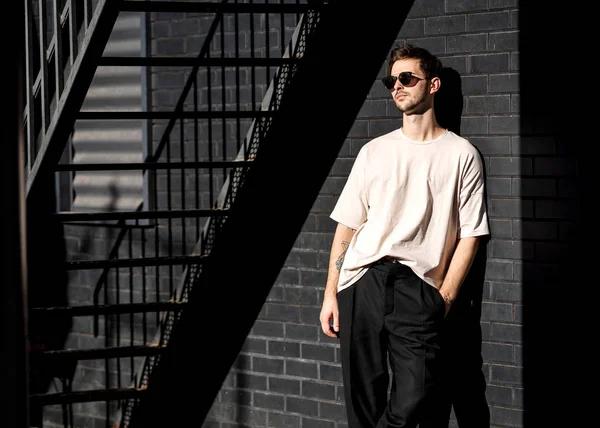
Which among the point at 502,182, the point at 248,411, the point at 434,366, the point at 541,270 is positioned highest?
the point at 502,182

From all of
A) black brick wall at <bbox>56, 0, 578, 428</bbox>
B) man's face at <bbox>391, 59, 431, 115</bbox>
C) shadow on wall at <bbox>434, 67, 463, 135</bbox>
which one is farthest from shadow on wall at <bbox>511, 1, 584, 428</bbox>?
man's face at <bbox>391, 59, 431, 115</bbox>

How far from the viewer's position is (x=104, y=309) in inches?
246

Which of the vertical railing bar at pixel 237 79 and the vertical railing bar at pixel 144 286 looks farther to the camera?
the vertical railing bar at pixel 144 286

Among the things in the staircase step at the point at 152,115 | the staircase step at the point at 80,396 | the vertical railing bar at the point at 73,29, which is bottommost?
the staircase step at the point at 80,396

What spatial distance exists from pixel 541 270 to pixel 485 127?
808 mm

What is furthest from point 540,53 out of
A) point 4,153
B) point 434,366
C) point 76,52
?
point 4,153

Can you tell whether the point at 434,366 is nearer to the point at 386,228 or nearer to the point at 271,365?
the point at 386,228

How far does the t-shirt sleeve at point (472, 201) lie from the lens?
521cm

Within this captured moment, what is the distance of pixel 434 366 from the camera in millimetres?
5160

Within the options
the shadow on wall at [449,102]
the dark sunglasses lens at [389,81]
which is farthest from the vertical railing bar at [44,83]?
the shadow on wall at [449,102]

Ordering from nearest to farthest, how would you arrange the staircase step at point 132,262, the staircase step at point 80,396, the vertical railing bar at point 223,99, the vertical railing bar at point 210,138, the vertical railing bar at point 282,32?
1. the staircase step at point 132,262
2. the staircase step at point 80,396
3. the vertical railing bar at point 282,32
4. the vertical railing bar at point 223,99
5. the vertical railing bar at point 210,138

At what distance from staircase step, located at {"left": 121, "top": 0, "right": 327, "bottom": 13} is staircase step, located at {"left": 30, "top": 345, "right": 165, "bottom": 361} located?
2.10m

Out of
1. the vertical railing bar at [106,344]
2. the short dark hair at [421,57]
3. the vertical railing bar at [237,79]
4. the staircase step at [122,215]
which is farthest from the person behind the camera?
the vertical railing bar at [106,344]

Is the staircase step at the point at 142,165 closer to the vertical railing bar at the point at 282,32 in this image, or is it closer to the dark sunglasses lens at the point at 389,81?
the vertical railing bar at the point at 282,32
